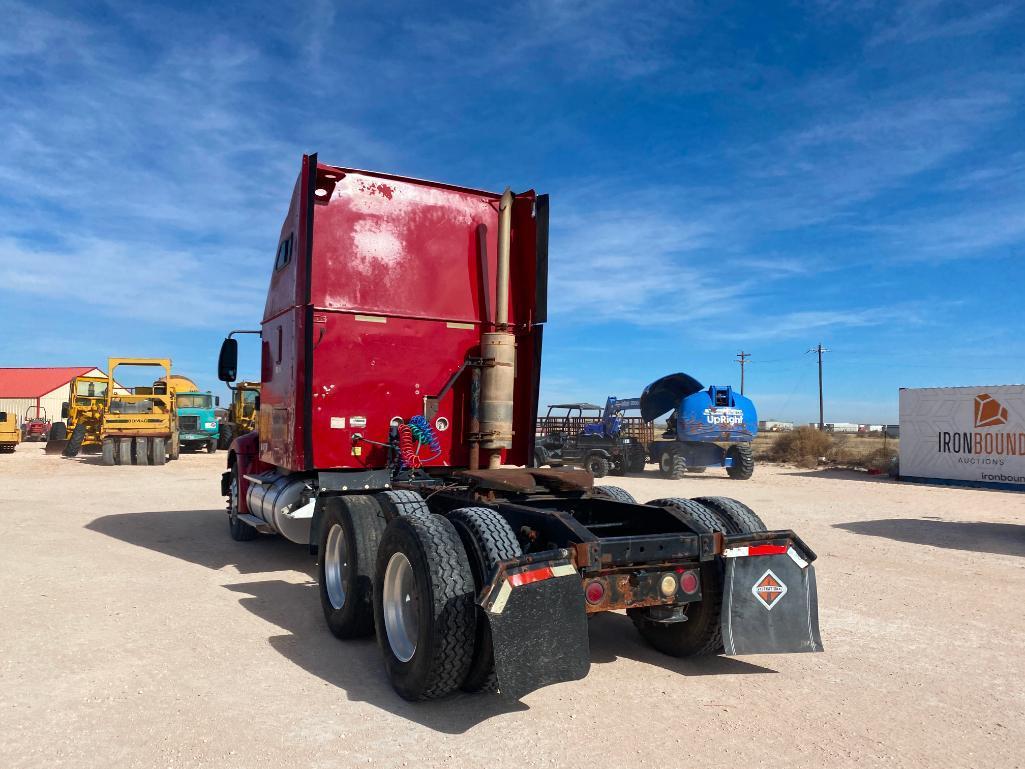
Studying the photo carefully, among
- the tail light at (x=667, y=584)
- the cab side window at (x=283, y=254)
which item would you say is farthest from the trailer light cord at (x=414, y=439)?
the tail light at (x=667, y=584)

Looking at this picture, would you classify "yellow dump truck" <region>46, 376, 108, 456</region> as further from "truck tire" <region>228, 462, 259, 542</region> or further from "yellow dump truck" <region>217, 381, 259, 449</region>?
"truck tire" <region>228, 462, 259, 542</region>

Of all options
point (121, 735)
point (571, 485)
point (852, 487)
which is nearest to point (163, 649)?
point (121, 735)

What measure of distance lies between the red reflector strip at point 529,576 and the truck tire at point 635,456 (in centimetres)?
2089

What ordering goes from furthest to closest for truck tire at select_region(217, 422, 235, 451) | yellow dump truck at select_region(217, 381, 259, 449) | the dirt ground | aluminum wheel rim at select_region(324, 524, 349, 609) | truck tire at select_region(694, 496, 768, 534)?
truck tire at select_region(217, 422, 235, 451) → yellow dump truck at select_region(217, 381, 259, 449) → aluminum wheel rim at select_region(324, 524, 349, 609) → truck tire at select_region(694, 496, 768, 534) → the dirt ground

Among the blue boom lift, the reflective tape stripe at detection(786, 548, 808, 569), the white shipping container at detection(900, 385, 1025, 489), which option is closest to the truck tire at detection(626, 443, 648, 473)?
the blue boom lift

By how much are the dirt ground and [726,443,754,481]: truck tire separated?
550 inches

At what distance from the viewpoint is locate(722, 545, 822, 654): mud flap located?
453 centimetres

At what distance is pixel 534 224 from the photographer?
758 centimetres

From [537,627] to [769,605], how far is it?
5.04 feet

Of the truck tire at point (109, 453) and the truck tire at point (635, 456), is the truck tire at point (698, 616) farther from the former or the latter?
the truck tire at point (109, 453)

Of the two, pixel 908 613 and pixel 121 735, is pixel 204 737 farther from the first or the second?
pixel 908 613

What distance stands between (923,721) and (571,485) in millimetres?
2673

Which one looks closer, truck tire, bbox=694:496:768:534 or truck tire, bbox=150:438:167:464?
truck tire, bbox=694:496:768:534

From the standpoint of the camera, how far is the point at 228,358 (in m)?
9.34
